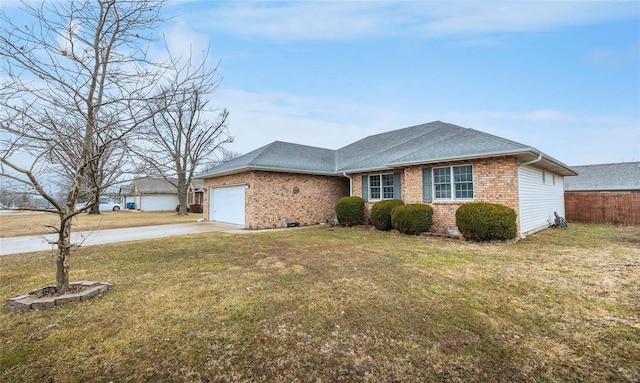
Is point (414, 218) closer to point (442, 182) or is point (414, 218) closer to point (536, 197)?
point (442, 182)

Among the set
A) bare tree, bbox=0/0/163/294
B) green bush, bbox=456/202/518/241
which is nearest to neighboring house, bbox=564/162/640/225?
green bush, bbox=456/202/518/241

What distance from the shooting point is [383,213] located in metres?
10.9

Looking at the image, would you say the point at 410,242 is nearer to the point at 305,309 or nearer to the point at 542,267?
the point at 542,267

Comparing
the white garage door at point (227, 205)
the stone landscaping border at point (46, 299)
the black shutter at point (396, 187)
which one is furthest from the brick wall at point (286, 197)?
the stone landscaping border at point (46, 299)

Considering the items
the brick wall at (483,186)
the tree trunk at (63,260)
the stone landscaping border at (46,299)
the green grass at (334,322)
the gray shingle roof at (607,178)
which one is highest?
the gray shingle roof at (607,178)

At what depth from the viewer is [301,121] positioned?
22094 mm

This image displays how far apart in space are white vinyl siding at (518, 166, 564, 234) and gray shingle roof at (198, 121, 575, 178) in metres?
0.53

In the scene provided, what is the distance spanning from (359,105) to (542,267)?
13378 mm

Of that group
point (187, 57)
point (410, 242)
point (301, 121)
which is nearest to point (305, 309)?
point (187, 57)

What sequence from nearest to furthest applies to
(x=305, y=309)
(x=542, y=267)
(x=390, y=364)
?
1. (x=390, y=364)
2. (x=305, y=309)
3. (x=542, y=267)

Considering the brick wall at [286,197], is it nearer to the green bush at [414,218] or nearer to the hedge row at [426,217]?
the hedge row at [426,217]

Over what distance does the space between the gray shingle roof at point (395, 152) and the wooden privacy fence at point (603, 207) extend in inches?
79.0

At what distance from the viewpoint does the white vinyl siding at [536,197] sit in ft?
30.3

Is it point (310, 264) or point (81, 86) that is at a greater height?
point (81, 86)
